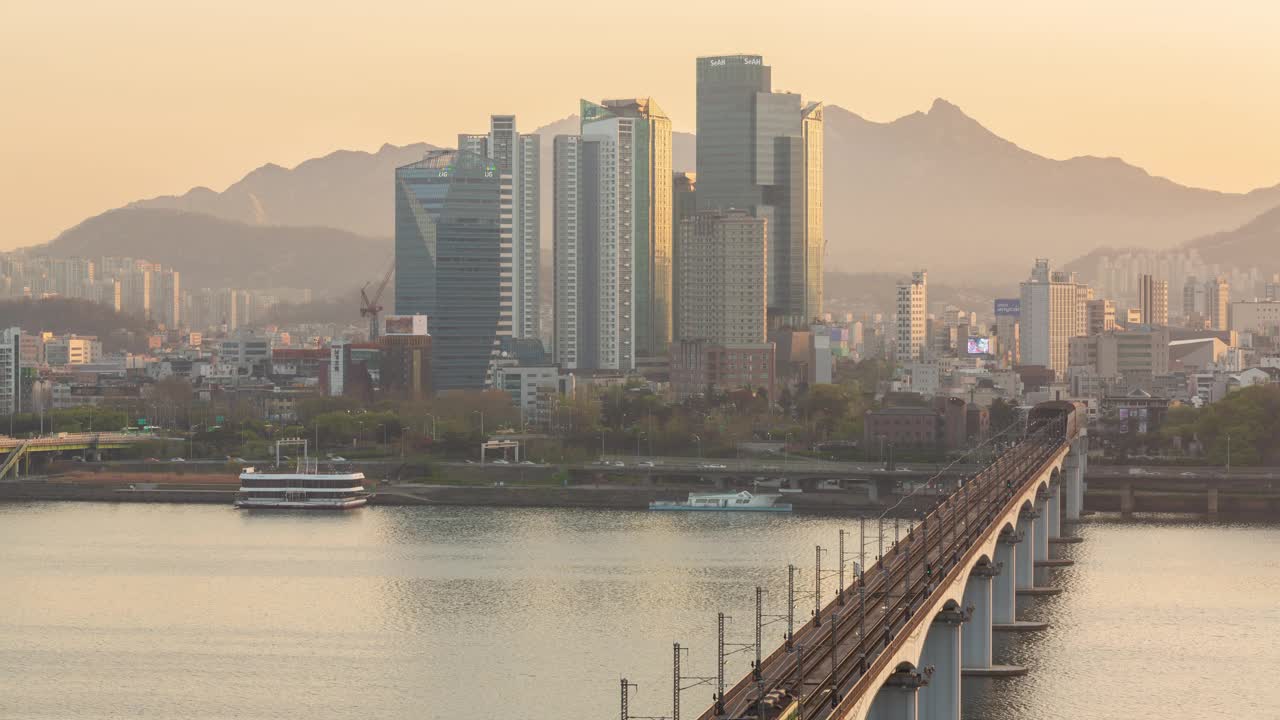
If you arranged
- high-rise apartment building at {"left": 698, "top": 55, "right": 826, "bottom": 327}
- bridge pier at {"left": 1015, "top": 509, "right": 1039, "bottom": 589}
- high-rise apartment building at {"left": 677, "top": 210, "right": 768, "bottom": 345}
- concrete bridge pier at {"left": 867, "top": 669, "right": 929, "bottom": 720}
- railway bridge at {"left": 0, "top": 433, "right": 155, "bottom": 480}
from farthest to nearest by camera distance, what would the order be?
1. high-rise apartment building at {"left": 698, "top": 55, "right": 826, "bottom": 327}
2. high-rise apartment building at {"left": 677, "top": 210, "right": 768, "bottom": 345}
3. railway bridge at {"left": 0, "top": 433, "right": 155, "bottom": 480}
4. bridge pier at {"left": 1015, "top": 509, "right": 1039, "bottom": 589}
5. concrete bridge pier at {"left": 867, "top": 669, "right": 929, "bottom": 720}

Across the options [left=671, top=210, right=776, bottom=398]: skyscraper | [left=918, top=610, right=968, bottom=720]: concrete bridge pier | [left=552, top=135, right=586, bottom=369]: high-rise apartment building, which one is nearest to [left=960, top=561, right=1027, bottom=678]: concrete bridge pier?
[left=918, top=610, right=968, bottom=720]: concrete bridge pier

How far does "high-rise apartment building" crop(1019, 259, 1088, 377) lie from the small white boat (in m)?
48.6

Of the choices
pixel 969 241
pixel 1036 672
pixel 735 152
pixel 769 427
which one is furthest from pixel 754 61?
pixel 969 241

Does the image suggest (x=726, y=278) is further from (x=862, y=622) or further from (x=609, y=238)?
(x=862, y=622)

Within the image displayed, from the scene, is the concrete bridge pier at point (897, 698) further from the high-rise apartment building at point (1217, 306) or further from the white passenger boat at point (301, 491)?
the high-rise apartment building at point (1217, 306)

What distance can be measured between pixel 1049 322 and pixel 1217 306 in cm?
2523

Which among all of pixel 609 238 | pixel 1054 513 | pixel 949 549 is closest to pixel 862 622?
pixel 949 549

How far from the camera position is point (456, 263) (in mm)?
63000

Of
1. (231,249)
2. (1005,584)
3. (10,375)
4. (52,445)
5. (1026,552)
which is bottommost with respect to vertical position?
(1005,584)

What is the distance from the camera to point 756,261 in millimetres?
71375

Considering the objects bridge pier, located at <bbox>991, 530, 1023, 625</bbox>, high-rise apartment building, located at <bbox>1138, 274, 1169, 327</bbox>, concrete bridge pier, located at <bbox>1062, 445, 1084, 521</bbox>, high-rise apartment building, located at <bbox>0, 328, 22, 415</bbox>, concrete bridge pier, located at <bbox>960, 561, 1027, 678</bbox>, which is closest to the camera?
concrete bridge pier, located at <bbox>960, 561, 1027, 678</bbox>

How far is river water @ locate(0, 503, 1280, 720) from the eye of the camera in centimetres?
1686

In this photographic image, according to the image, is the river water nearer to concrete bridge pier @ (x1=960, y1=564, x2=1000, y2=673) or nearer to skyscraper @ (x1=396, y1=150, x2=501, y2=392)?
concrete bridge pier @ (x1=960, y1=564, x2=1000, y2=673)

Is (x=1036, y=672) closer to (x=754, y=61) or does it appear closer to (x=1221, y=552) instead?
(x=1221, y=552)
